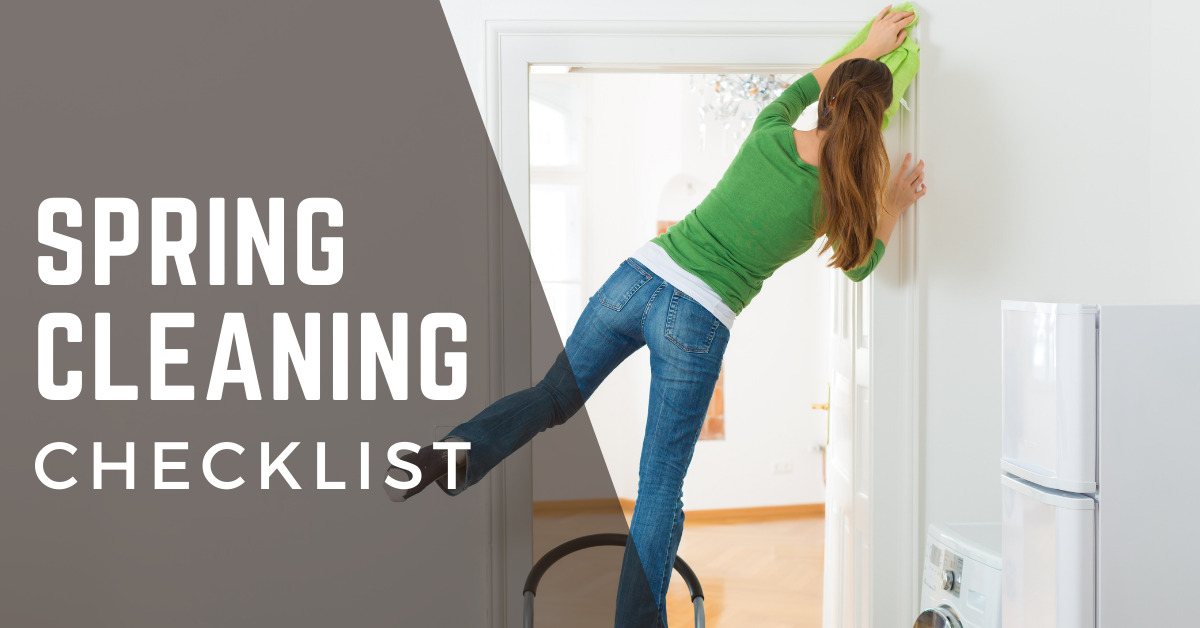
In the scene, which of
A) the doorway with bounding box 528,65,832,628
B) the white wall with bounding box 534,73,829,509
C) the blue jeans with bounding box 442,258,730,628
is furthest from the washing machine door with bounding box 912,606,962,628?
the white wall with bounding box 534,73,829,509

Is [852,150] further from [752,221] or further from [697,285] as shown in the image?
[697,285]

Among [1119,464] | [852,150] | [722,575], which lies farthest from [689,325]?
[722,575]

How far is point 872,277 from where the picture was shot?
7.08 feet

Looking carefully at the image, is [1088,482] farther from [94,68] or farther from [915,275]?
[94,68]

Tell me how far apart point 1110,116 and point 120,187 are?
2843 mm

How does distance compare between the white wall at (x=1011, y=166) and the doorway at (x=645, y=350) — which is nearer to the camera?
Result: the white wall at (x=1011, y=166)

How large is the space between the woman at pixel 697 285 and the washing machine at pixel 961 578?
694mm

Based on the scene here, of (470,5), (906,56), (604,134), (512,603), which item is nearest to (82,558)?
(512,603)

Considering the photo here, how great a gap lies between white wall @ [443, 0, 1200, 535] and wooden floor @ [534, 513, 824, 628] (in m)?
1.68

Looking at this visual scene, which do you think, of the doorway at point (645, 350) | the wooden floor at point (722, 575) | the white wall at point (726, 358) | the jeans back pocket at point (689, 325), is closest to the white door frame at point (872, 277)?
the jeans back pocket at point (689, 325)

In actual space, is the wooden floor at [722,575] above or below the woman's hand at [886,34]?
below

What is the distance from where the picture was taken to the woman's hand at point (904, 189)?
2.06 meters

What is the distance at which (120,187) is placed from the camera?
2.14m

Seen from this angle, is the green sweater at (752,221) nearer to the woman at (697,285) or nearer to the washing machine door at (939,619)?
the woman at (697,285)
